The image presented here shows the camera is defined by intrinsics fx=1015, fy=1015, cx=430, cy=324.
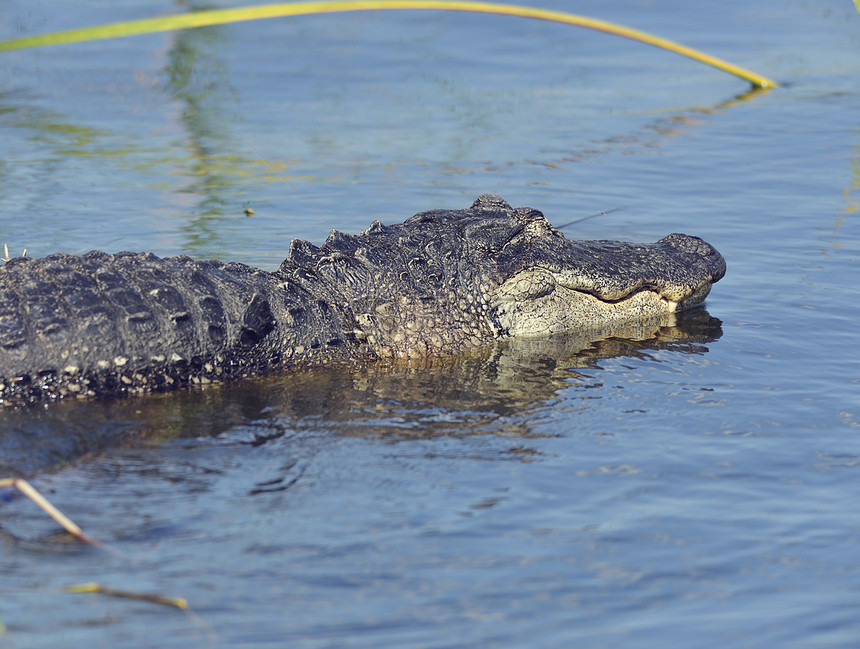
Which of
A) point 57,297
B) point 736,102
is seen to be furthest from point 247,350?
point 736,102

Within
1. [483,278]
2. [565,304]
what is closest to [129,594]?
[483,278]

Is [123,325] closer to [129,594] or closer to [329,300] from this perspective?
[329,300]

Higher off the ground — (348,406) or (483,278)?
(483,278)

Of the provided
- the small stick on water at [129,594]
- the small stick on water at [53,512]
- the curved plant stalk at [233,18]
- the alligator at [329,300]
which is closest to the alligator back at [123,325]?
the alligator at [329,300]

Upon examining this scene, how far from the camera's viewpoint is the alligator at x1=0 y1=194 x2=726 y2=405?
4.55 meters

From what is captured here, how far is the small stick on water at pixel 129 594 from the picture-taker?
3.02 m

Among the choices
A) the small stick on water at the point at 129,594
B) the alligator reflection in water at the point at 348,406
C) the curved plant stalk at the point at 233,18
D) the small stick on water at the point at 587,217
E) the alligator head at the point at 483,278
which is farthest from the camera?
the small stick on water at the point at 587,217

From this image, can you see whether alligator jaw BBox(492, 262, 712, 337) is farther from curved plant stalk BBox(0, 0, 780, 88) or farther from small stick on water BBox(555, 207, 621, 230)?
curved plant stalk BBox(0, 0, 780, 88)

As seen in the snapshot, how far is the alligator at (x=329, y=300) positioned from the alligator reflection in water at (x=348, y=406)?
0.11 meters

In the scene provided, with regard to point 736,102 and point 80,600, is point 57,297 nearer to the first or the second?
point 80,600

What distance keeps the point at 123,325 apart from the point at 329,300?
1.12 meters

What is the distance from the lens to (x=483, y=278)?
5625mm

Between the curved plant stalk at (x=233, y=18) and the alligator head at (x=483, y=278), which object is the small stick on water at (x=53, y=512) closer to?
the curved plant stalk at (x=233, y=18)

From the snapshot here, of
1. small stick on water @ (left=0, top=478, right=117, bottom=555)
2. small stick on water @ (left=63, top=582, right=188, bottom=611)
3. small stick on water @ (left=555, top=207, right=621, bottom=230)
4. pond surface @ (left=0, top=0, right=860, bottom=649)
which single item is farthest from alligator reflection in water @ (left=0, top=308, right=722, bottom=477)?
small stick on water @ (left=555, top=207, right=621, bottom=230)
